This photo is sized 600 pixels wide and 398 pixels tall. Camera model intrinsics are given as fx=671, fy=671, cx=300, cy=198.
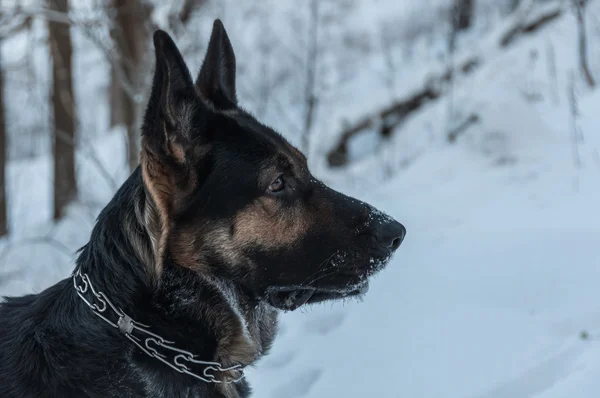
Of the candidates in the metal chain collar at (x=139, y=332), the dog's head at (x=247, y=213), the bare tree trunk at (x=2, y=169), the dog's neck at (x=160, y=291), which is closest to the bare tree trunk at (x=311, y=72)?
the bare tree trunk at (x=2, y=169)

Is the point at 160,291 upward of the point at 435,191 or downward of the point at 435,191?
downward

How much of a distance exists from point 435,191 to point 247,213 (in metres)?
5.01

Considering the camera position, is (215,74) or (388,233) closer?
(388,233)

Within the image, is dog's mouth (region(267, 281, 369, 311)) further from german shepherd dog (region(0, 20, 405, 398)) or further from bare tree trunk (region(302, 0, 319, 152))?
bare tree trunk (region(302, 0, 319, 152))

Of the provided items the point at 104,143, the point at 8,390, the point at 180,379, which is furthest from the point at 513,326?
the point at 104,143

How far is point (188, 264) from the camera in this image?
294 cm

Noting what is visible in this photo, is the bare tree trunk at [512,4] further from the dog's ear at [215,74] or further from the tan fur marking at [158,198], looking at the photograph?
the tan fur marking at [158,198]

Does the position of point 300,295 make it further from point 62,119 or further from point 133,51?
point 62,119

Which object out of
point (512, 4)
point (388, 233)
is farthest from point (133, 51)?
point (512, 4)

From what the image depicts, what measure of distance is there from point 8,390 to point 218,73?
179 centimetres

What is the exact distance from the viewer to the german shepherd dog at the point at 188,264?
9.04 feet

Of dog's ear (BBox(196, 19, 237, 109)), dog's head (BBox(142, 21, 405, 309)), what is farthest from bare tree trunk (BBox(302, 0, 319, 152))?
dog's head (BBox(142, 21, 405, 309))

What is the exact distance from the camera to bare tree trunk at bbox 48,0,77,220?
509 inches

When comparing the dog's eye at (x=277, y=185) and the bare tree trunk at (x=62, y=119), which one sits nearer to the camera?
the dog's eye at (x=277, y=185)
